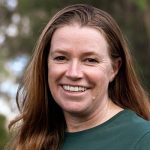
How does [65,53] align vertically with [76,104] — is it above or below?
above

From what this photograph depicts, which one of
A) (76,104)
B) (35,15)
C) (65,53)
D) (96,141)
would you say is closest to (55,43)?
(65,53)

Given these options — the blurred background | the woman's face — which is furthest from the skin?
the blurred background

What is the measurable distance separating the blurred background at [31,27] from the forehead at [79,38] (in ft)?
44.1

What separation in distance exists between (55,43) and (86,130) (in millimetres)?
536

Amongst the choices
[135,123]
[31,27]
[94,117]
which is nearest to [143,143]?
[135,123]

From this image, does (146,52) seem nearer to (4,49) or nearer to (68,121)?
(4,49)

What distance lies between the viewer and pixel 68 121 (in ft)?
12.9

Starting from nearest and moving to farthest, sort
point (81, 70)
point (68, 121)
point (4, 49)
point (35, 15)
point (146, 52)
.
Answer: point (81, 70), point (68, 121), point (35, 15), point (146, 52), point (4, 49)

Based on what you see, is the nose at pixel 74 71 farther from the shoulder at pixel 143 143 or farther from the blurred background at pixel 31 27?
the blurred background at pixel 31 27

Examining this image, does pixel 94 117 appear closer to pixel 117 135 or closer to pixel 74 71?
pixel 117 135

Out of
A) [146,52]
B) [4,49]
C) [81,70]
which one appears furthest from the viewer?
[4,49]

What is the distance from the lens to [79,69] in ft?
11.8

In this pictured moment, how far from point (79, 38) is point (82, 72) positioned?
0.62 ft

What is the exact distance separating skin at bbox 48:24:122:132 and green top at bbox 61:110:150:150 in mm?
76
